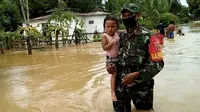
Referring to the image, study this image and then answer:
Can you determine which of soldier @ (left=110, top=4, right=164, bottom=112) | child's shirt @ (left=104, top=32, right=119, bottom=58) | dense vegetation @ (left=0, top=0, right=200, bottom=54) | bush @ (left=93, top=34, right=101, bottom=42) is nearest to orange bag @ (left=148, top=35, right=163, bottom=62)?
soldier @ (left=110, top=4, right=164, bottom=112)

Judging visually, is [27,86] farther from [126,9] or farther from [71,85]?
[126,9]

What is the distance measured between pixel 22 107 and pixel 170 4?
43413 millimetres

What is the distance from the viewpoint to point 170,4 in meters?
46.4

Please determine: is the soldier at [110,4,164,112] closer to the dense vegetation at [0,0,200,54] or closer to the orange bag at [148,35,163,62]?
the orange bag at [148,35,163,62]

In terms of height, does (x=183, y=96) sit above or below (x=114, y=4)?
below

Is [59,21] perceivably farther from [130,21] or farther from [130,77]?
[130,77]

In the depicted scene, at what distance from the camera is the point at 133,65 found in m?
4.04

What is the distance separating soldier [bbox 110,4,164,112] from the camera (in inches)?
149

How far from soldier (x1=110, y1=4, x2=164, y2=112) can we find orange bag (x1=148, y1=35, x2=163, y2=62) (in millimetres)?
13

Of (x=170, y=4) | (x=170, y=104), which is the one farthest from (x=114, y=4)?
(x=170, y=104)

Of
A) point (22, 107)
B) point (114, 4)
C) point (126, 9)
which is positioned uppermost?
point (114, 4)

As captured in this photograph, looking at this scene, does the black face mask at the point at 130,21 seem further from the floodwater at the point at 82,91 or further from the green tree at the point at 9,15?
the green tree at the point at 9,15

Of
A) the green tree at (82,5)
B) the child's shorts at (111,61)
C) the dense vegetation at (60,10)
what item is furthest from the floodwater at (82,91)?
the green tree at (82,5)

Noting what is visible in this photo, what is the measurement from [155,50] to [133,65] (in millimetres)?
388
